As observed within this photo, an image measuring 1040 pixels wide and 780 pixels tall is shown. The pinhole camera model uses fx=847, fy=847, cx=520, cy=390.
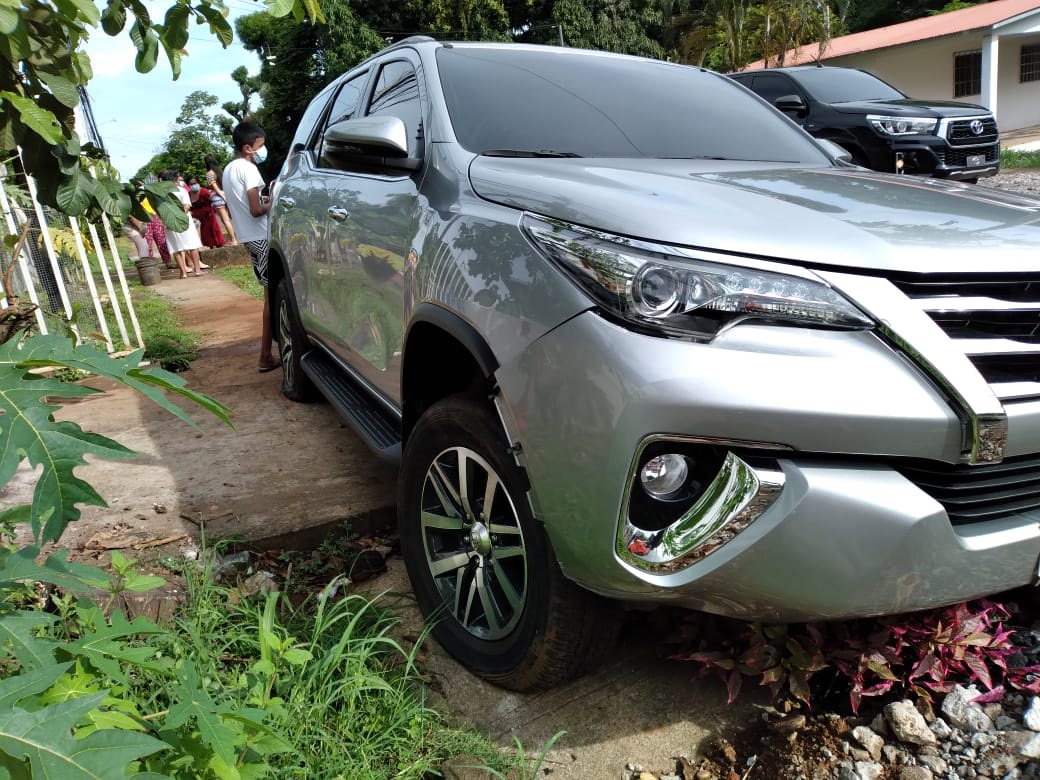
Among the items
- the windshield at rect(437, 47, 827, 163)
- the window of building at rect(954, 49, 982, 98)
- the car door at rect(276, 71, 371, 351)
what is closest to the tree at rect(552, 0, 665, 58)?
the window of building at rect(954, 49, 982, 98)

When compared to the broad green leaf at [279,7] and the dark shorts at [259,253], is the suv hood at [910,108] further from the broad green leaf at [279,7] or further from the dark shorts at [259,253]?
the broad green leaf at [279,7]

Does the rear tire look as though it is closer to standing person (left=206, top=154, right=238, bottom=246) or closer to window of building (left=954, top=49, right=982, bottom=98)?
standing person (left=206, top=154, right=238, bottom=246)

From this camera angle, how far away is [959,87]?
2481cm

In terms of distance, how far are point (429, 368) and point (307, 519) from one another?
99 cm

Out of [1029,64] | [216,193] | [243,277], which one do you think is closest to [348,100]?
[243,277]

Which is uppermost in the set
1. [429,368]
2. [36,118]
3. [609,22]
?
[609,22]

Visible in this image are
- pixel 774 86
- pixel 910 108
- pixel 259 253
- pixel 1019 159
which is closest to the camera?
pixel 259 253

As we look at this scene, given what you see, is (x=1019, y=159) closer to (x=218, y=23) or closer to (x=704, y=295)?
(x=704, y=295)

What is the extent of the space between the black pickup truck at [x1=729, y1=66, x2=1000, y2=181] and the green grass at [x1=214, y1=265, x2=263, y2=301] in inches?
250

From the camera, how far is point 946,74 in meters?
24.7

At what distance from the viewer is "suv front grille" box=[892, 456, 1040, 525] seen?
169cm

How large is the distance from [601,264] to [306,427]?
3.02 metres

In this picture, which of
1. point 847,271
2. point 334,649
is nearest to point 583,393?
point 847,271

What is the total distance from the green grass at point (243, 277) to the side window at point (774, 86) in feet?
22.0
